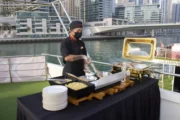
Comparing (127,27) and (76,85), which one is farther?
(127,27)

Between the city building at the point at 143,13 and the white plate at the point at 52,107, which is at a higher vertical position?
the city building at the point at 143,13

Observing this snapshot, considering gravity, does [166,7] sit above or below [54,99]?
above

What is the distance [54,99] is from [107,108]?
0.42 m

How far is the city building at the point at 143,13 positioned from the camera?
2208 inches

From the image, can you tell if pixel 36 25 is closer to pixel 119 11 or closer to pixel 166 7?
pixel 119 11

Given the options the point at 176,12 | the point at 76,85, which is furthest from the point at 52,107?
the point at 176,12

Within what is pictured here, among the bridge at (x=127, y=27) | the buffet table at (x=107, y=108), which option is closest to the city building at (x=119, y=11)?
the bridge at (x=127, y=27)

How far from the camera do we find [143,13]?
6028cm

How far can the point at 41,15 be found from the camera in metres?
47.3

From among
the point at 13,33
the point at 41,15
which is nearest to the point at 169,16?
the point at 41,15

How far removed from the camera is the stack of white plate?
118 cm

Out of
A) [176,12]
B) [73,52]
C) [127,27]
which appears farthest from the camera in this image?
[176,12]

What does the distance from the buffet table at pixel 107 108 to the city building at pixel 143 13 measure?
56399 millimetres

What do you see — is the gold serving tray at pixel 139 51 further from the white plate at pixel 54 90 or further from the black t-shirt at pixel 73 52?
the white plate at pixel 54 90
